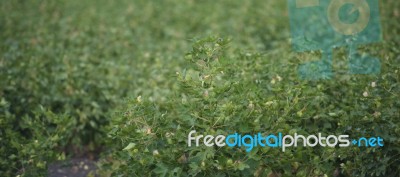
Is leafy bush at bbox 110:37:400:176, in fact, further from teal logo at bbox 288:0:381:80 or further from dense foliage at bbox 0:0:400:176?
teal logo at bbox 288:0:381:80

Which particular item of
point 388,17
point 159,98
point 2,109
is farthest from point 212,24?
point 2,109

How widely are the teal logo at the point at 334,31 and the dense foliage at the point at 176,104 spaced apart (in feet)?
0.26

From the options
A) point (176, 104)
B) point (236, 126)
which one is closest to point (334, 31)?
point (176, 104)

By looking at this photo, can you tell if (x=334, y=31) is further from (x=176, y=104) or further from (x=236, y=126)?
(x=236, y=126)

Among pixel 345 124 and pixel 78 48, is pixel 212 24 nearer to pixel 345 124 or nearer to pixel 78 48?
pixel 78 48

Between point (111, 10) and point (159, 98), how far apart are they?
3089mm

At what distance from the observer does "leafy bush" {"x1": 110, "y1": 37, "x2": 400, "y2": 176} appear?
2414mm

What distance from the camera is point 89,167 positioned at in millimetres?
3469

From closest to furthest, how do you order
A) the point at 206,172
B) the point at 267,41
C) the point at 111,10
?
the point at 206,172, the point at 267,41, the point at 111,10

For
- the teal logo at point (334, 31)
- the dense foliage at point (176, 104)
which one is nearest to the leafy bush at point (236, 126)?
the dense foliage at point (176, 104)

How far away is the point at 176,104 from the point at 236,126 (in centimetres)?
58

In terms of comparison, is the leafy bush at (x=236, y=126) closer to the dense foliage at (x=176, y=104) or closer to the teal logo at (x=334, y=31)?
the dense foliage at (x=176, y=104)

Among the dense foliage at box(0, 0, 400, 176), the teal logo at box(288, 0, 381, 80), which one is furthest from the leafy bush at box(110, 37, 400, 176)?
the teal logo at box(288, 0, 381, 80)

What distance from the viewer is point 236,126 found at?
248cm
